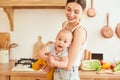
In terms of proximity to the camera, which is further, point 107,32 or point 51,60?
point 107,32

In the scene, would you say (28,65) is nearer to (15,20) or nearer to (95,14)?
(15,20)

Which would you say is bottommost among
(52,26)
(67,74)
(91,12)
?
(67,74)

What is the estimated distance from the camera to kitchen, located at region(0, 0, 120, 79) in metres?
2.51

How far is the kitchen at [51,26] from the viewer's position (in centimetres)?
251

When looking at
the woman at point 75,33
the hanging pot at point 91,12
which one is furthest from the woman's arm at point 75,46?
the hanging pot at point 91,12

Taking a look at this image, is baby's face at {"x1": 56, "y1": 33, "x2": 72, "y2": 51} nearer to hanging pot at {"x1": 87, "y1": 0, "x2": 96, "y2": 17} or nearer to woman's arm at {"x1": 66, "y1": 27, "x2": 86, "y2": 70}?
woman's arm at {"x1": 66, "y1": 27, "x2": 86, "y2": 70}

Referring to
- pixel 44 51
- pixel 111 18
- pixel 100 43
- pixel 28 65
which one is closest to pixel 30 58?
pixel 28 65

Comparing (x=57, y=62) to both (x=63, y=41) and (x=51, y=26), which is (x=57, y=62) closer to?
(x=63, y=41)

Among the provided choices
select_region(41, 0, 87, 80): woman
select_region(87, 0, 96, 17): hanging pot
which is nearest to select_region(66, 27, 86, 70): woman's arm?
select_region(41, 0, 87, 80): woman

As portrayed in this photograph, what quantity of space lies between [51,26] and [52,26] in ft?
0.03

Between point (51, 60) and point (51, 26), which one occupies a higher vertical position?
point (51, 26)

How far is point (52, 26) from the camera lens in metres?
2.54

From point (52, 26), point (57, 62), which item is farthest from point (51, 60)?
point (52, 26)

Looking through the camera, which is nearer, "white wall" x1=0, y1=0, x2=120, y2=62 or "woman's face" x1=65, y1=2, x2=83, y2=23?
"woman's face" x1=65, y1=2, x2=83, y2=23
